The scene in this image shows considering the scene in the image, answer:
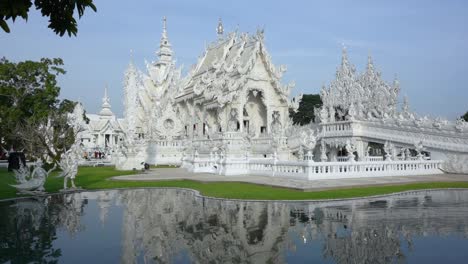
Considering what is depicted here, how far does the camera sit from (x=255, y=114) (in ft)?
123

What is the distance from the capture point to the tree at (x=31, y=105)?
2753cm

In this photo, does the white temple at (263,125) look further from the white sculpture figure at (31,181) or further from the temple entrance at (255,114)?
the white sculpture figure at (31,181)

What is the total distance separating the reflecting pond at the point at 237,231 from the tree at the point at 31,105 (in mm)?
17430

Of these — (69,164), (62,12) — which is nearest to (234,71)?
(69,164)

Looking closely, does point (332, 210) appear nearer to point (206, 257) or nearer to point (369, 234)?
point (369, 234)

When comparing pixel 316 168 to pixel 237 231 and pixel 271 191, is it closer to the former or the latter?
pixel 271 191

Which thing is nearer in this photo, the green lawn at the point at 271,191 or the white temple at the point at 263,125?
the green lawn at the point at 271,191

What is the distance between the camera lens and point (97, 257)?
6.10 m

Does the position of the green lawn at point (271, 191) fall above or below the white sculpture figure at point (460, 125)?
below

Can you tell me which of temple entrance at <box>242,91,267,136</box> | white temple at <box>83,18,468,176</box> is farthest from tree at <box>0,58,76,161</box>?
temple entrance at <box>242,91,267,136</box>

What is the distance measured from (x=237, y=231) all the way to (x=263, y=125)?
30.1 metres

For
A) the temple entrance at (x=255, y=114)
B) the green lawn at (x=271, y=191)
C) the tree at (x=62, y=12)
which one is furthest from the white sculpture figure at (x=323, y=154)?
the tree at (x=62, y=12)

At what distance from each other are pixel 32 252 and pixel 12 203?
254 inches

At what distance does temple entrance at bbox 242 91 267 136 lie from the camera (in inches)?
1451
